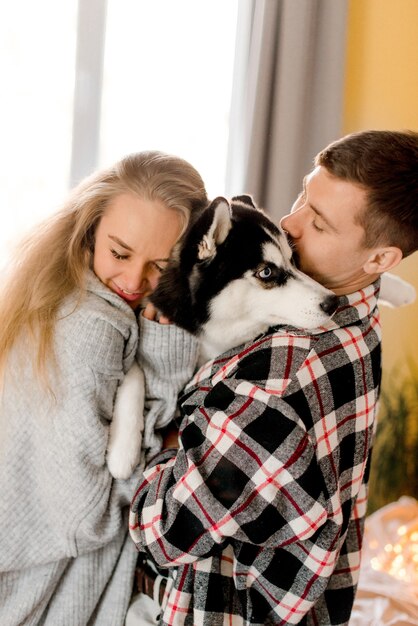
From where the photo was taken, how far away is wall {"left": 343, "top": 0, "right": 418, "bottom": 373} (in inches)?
113

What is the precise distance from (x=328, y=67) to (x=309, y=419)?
199 cm

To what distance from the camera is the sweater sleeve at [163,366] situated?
133 centimetres

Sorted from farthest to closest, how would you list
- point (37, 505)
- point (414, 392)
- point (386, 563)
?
point (414, 392) → point (386, 563) → point (37, 505)

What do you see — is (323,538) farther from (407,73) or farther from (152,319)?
(407,73)

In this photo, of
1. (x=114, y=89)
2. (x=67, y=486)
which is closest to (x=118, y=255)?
(x=67, y=486)

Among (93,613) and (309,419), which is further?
(93,613)

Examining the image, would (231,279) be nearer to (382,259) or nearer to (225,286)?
(225,286)

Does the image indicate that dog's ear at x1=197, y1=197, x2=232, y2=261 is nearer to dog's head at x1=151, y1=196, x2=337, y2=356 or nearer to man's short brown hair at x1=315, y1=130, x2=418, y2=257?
dog's head at x1=151, y1=196, x2=337, y2=356

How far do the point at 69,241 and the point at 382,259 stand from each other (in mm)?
670

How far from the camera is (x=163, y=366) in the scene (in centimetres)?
135

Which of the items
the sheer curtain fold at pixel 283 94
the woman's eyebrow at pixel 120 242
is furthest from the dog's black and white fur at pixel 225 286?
the sheer curtain fold at pixel 283 94

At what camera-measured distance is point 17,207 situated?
247 cm

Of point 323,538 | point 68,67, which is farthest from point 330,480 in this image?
point 68,67

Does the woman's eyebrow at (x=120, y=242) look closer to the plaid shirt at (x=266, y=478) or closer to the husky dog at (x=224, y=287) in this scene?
the husky dog at (x=224, y=287)
